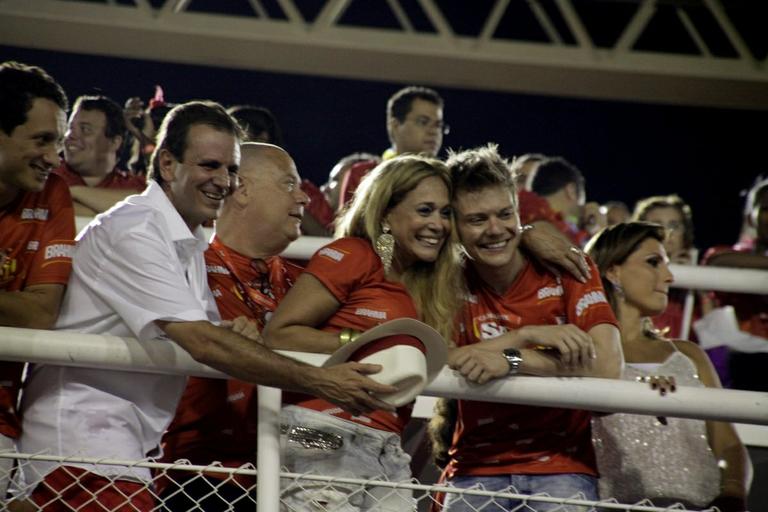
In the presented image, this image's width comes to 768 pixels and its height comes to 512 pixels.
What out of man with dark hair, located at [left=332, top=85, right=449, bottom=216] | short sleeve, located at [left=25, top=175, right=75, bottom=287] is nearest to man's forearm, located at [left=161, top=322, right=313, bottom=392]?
short sleeve, located at [left=25, top=175, right=75, bottom=287]

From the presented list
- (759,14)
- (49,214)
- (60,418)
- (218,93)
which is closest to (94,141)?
(49,214)

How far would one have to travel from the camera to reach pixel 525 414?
106 inches

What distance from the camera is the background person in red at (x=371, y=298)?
93.9 inches

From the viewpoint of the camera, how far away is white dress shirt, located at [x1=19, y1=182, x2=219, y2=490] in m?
2.22

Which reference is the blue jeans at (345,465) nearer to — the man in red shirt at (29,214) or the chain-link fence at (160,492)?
the chain-link fence at (160,492)

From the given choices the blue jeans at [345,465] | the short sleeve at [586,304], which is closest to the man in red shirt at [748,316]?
the short sleeve at [586,304]

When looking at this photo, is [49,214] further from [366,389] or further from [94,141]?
[94,141]

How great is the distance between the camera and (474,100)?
31.6 feet

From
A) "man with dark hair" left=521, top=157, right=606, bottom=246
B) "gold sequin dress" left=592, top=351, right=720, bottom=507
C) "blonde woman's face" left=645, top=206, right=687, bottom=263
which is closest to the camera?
"gold sequin dress" left=592, top=351, right=720, bottom=507

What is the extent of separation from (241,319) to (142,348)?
9.3 inches

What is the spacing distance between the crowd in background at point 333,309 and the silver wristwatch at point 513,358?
1cm

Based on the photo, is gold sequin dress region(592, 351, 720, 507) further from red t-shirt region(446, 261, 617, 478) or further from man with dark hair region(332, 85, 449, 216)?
man with dark hair region(332, 85, 449, 216)

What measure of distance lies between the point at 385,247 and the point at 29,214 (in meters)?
0.82

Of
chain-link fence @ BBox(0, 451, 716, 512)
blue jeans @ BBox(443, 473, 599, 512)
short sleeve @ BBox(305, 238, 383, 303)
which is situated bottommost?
chain-link fence @ BBox(0, 451, 716, 512)
